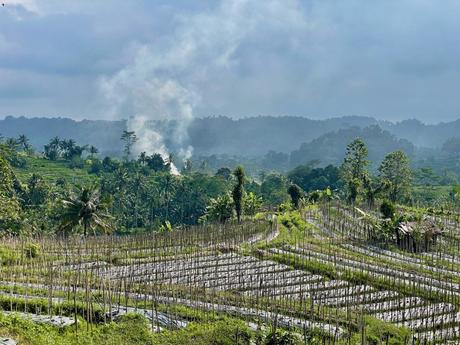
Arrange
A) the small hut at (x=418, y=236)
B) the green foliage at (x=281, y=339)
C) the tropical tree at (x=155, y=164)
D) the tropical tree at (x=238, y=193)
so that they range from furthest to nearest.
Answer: the tropical tree at (x=155, y=164) < the tropical tree at (x=238, y=193) < the small hut at (x=418, y=236) < the green foliage at (x=281, y=339)

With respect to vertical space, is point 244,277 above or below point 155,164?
below

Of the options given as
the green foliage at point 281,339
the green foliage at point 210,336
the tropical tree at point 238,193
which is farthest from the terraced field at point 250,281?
the tropical tree at point 238,193

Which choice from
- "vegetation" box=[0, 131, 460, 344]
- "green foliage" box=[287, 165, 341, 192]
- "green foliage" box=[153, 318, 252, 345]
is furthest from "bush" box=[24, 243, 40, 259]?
"green foliage" box=[287, 165, 341, 192]

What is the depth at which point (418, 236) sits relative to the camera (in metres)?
41.2

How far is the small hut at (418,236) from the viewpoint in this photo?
4128 cm

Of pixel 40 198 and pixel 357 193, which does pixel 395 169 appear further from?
pixel 40 198

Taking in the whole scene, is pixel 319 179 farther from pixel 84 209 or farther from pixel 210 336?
pixel 210 336

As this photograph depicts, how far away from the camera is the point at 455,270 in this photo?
34.2 m

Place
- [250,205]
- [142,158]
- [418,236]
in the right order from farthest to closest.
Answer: [142,158], [250,205], [418,236]

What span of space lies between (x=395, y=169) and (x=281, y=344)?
56.5 meters

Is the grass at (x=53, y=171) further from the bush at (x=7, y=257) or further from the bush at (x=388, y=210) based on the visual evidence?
the bush at (x=388, y=210)

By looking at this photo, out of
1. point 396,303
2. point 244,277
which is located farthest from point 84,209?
point 396,303

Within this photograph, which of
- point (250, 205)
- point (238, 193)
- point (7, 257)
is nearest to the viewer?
point (7, 257)

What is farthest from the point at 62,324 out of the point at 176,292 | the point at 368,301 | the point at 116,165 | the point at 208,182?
the point at 116,165
